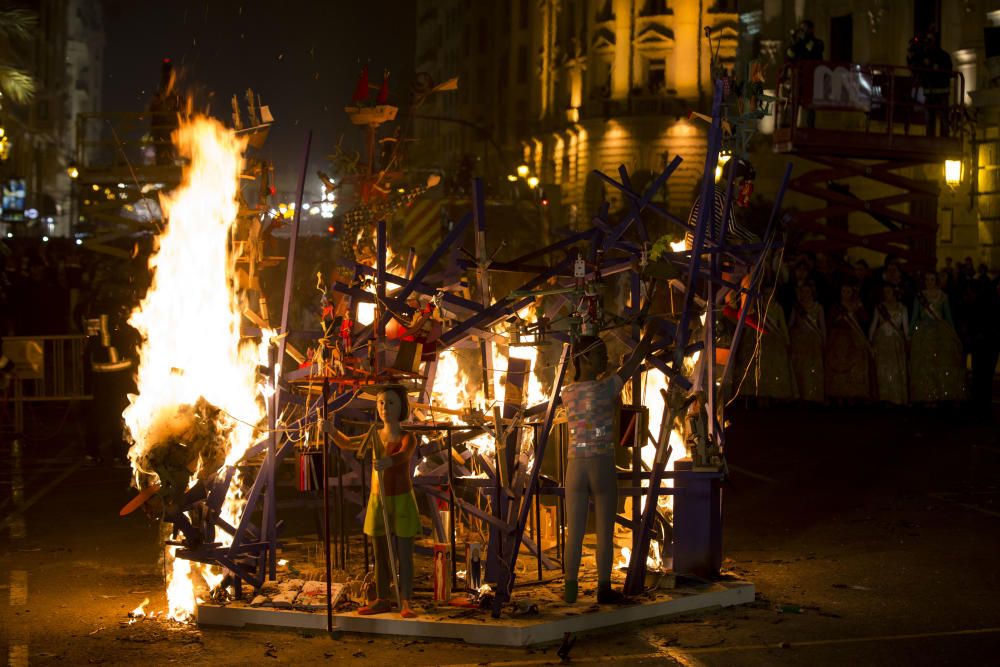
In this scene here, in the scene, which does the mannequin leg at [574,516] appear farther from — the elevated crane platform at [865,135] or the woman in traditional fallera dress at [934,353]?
the elevated crane platform at [865,135]

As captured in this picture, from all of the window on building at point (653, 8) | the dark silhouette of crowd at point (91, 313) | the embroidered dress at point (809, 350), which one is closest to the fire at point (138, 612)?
the dark silhouette of crowd at point (91, 313)

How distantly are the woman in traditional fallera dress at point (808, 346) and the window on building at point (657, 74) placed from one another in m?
50.8

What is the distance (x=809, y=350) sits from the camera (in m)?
21.0

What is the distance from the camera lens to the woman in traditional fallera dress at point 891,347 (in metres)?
20.5

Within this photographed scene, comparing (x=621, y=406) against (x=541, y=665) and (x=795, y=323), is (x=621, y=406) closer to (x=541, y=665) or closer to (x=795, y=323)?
(x=541, y=665)

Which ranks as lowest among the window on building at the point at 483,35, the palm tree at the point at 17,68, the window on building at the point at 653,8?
the palm tree at the point at 17,68

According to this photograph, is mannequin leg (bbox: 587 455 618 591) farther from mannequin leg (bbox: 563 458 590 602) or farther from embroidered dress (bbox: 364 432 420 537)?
embroidered dress (bbox: 364 432 420 537)

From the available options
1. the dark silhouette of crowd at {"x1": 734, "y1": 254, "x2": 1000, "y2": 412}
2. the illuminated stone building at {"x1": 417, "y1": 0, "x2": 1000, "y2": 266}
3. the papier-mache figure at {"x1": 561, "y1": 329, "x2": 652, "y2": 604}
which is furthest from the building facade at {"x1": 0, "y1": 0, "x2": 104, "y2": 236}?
the papier-mache figure at {"x1": 561, "y1": 329, "x2": 652, "y2": 604}

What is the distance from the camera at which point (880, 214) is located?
2655cm

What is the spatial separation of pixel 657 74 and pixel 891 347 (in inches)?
2092

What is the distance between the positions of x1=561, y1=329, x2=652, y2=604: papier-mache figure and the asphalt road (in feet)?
1.69

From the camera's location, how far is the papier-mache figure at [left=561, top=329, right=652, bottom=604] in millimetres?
8695

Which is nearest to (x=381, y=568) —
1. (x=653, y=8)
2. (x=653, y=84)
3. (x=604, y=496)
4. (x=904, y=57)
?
(x=604, y=496)

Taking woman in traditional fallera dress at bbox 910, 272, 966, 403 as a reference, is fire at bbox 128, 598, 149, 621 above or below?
below
